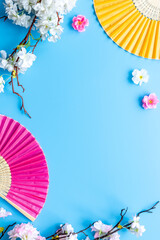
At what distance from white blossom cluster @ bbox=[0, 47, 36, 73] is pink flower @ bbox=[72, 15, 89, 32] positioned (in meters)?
0.32

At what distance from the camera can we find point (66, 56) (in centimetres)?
166

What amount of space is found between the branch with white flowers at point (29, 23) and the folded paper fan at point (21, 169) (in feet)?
0.49

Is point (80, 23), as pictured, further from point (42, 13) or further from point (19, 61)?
point (19, 61)

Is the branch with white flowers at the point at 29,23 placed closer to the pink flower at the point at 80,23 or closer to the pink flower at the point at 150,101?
the pink flower at the point at 80,23

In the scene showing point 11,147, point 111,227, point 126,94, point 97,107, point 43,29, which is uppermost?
point 43,29

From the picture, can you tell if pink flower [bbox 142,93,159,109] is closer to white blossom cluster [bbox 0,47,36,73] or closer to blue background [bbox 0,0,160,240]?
blue background [bbox 0,0,160,240]

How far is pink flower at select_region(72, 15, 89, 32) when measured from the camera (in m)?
1.63

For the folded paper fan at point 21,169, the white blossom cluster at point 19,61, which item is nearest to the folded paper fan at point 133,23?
the white blossom cluster at point 19,61

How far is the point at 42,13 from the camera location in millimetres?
1451

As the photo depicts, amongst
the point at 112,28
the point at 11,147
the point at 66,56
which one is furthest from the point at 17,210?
the point at 112,28

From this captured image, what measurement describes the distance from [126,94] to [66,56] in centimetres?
39

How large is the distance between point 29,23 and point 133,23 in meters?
0.58

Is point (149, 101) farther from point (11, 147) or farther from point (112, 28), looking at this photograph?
point (11, 147)

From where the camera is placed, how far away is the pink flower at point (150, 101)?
1702 millimetres
